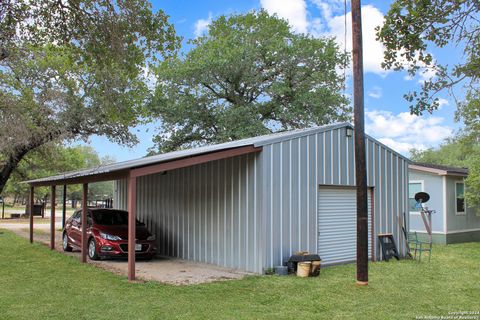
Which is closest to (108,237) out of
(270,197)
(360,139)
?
(270,197)

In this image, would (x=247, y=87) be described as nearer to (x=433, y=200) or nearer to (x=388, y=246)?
(x=433, y=200)

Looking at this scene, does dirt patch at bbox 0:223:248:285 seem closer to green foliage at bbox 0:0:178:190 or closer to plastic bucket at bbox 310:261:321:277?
plastic bucket at bbox 310:261:321:277

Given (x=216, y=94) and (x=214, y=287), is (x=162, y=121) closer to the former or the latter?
(x=216, y=94)

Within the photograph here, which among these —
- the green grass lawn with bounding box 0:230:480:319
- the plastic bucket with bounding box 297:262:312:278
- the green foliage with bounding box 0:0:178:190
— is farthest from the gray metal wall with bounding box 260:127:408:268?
the green foliage with bounding box 0:0:178:190

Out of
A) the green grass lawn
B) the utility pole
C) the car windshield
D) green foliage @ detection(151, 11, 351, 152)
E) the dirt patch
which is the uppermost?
green foliage @ detection(151, 11, 351, 152)

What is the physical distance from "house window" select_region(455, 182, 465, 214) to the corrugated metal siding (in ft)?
36.3

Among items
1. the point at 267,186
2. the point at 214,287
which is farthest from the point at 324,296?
the point at 267,186

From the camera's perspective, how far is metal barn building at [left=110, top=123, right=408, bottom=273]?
32.8 feet

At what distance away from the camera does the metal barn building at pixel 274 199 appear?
9992 mm

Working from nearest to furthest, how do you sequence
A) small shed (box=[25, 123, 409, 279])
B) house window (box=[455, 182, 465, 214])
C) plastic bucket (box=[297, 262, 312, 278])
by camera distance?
plastic bucket (box=[297, 262, 312, 278]) → small shed (box=[25, 123, 409, 279]) → house window (box=[455, 182, 465, 214])

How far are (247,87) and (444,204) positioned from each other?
14.2m

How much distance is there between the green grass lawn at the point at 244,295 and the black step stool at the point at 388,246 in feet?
4.66

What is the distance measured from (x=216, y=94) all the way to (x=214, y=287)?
1990 centimetres

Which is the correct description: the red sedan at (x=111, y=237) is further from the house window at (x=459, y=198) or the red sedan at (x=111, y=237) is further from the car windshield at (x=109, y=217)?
the house window at (x=459, y=198)
